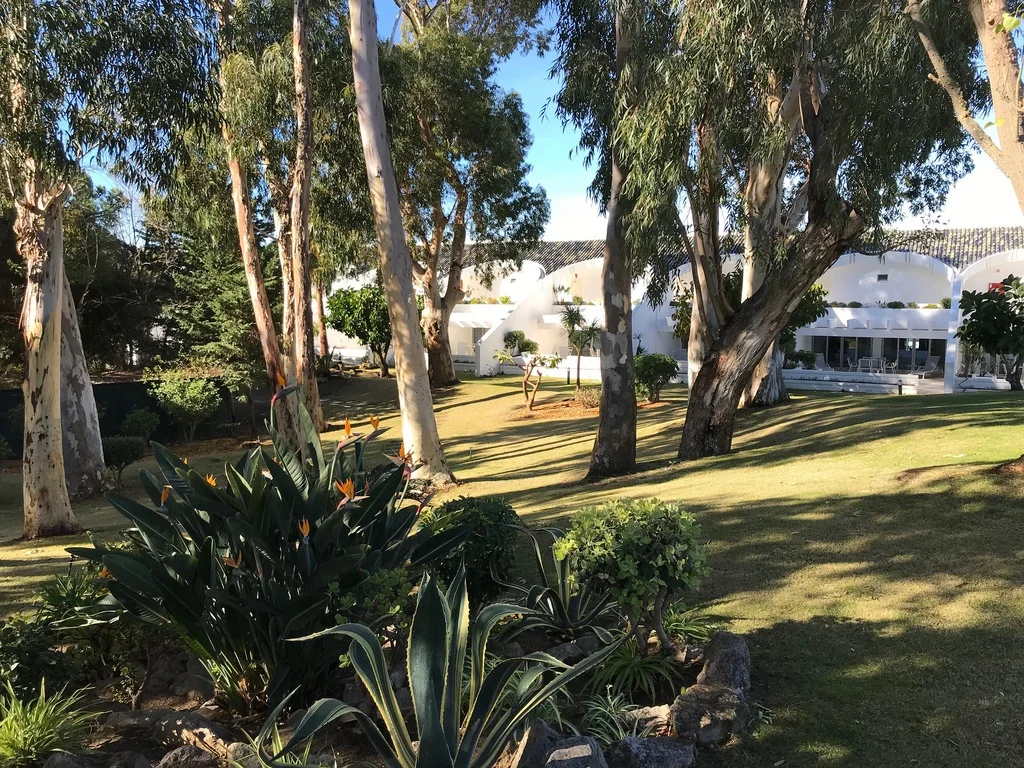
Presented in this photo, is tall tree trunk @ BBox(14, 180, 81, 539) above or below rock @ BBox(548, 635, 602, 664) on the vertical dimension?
above

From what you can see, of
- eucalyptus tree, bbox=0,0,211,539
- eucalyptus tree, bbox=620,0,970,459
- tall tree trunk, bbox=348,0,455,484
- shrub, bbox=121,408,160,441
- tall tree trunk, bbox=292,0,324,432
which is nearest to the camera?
eucalyptus tree, bbox=620,0,970,459

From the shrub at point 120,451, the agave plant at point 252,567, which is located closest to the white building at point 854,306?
the shrub at point 120,451

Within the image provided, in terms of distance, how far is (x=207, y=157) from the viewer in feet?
54.9

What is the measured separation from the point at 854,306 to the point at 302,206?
22206 mm

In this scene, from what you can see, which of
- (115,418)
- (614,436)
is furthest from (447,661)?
(115,418)

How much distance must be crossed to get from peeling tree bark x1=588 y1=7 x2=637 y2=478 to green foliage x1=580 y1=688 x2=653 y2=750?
7.83m

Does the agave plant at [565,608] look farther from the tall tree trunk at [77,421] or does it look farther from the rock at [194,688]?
the tall tree trunk at [77,421]

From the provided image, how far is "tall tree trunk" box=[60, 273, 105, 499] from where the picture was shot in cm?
1383

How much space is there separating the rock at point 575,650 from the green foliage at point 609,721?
354mm

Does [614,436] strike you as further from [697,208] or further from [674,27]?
[674,27]

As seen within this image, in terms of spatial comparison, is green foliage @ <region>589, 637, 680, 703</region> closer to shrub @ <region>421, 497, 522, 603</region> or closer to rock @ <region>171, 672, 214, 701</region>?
shrub @ <region>421, 497, 522, 603</region>

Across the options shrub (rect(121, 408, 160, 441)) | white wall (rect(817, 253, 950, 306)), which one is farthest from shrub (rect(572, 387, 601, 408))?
white wall (rect(817, 253, 950, 306))

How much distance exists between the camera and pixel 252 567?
12.5 feet

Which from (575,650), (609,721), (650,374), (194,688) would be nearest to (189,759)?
(194,688)
